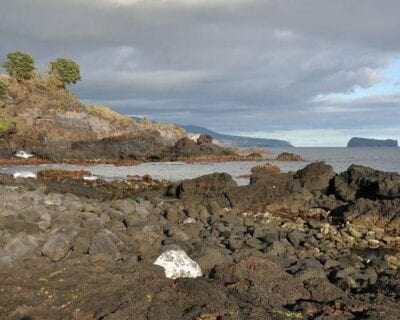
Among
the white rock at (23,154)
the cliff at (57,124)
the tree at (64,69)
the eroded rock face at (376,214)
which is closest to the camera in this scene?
the eroded rock face at (376,214)

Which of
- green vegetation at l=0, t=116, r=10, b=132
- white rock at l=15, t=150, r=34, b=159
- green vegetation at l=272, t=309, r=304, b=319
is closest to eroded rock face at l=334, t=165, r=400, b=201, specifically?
green vegetation at l=272, t=309, r=304, b=319

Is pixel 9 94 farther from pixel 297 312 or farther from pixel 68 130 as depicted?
pixel 297 312

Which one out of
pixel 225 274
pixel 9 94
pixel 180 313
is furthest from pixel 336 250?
pixel 9 94

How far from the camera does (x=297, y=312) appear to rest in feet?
31.3

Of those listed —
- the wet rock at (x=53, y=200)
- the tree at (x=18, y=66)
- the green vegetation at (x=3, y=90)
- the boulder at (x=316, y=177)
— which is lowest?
the wet rock at (x=53, y=200)

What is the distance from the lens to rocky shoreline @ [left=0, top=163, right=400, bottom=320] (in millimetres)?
9688

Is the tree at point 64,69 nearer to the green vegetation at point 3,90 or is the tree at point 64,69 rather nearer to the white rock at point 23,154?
the green vegetation at point 3,90

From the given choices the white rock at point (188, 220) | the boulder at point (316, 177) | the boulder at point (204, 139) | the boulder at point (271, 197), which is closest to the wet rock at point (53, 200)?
the white rock at point (188, 220)

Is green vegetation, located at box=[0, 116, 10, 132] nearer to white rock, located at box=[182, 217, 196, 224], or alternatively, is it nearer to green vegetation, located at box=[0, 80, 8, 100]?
green vegetation, located at box=[0, 80, 8, 100]

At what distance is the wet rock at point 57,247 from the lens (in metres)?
13.9

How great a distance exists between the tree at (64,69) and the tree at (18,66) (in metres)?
5.62

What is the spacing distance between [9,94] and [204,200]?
245 feet

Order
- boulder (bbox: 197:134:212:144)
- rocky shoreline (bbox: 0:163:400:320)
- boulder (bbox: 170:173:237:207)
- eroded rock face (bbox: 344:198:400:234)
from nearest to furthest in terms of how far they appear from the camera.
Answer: rocky shoreline (bbox: 0:163:400:320) < eroded rock face (bbox: 344:198:400:234) < boulder (bbox: 170:173:237:207) < boulder (bbox: 197:134:212:144)

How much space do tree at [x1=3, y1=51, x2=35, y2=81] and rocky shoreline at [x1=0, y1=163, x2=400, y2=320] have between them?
74216mm
